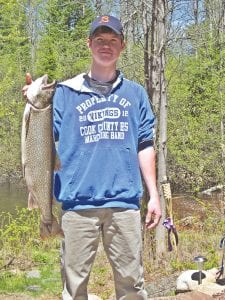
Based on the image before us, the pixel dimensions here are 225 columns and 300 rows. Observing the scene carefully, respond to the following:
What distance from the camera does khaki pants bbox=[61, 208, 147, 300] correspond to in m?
3.44

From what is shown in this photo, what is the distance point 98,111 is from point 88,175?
390 millimetres

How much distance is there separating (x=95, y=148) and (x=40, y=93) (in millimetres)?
461

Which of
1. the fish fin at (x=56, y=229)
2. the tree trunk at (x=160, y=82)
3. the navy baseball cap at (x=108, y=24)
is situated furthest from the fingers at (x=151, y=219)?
the tree trunk at (x=160, y=82)

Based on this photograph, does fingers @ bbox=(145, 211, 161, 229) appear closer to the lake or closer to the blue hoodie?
the blue hoodie

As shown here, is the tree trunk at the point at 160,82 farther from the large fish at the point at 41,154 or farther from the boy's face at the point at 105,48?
the large fish at the point at 41,154

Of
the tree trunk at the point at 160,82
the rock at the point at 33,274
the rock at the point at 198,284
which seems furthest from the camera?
the rock at the point at 33,274

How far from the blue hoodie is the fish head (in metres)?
0.10

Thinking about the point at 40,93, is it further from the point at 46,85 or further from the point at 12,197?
the point at 12,197

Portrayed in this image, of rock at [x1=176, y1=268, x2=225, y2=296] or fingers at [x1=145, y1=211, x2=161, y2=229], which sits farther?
rock at [x1=176, y1=268, x2=225, y2=296]

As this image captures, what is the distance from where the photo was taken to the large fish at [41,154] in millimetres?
3393

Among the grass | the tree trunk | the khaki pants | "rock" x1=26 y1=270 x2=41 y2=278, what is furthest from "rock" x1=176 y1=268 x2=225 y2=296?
"rock" x1=26 y1=270 x2=41 y2=278

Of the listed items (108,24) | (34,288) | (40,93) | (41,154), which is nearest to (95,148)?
(41,154)

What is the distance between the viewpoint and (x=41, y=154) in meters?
3.46

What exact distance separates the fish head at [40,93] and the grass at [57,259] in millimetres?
3530
